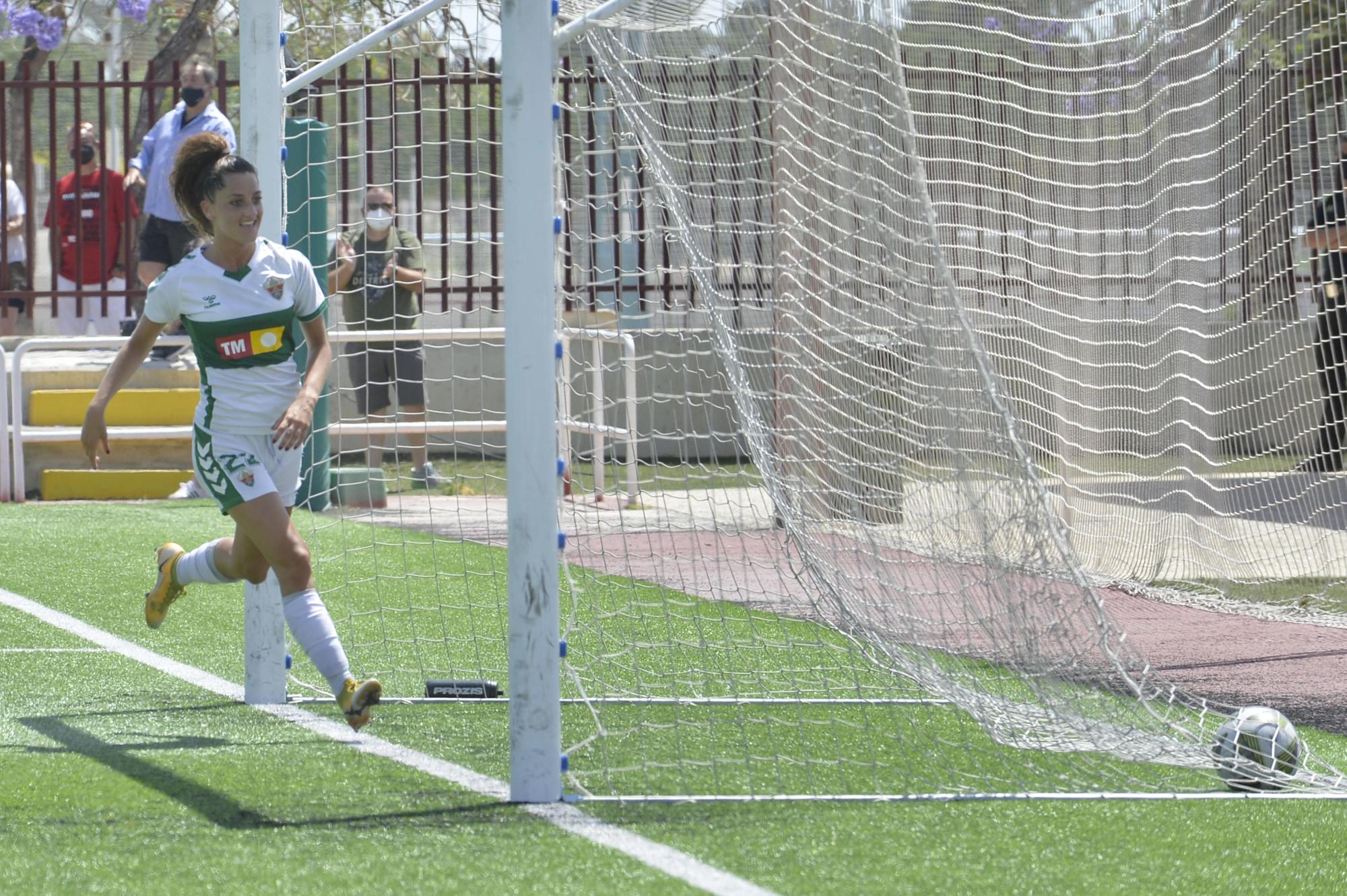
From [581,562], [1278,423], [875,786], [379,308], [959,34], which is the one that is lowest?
[875,786]

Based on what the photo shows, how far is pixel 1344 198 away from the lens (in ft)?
25.9

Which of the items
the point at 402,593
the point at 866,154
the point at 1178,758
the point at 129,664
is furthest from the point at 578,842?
the point at 402,593

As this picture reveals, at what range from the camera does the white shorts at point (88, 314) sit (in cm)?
1478

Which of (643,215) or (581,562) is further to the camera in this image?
(643,215)

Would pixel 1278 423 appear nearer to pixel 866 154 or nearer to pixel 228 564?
pixel 866 154

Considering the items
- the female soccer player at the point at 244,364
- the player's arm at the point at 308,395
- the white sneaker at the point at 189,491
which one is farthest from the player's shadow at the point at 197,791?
the white sneaker at the point at 189,491

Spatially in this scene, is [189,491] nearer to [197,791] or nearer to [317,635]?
[317,635]

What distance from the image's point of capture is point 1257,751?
15.1 ft

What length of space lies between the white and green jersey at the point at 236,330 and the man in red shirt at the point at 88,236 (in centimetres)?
1001

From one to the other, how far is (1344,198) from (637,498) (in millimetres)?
3717

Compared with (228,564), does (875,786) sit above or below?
below

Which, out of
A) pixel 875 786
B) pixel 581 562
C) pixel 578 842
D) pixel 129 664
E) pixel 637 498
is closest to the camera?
pixel 578 842

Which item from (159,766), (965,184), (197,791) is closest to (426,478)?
(965,184)

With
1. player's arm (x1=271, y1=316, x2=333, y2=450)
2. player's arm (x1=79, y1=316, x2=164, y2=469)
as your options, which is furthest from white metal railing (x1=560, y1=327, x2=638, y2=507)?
player's arm (x1=79, y1=316, x2=164, y2=469)
